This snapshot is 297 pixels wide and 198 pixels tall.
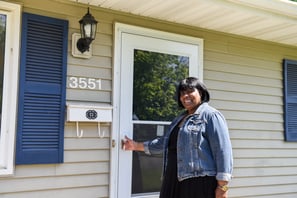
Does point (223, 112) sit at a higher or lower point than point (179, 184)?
higher

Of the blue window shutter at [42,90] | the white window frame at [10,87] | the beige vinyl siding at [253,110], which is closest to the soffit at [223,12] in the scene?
the beige vinyl siding at [253,110]

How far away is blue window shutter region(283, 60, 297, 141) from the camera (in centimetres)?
431

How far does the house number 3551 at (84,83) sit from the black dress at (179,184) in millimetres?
888

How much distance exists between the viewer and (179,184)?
8.06 feet

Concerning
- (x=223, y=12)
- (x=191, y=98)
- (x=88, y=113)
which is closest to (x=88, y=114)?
(x=88, y=113)

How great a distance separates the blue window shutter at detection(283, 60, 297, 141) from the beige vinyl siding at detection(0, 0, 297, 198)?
0.26ft

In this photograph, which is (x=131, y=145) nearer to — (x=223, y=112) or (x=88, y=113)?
(x=88, y=113)

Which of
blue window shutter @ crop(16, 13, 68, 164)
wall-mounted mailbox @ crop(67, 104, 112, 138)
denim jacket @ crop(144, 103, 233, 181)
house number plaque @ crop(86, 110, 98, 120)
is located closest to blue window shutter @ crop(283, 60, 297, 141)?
denim jacket @ crop(144, 103, 233, 181)

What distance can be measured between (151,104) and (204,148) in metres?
1.07

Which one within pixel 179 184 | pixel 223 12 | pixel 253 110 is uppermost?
pixel 223 12

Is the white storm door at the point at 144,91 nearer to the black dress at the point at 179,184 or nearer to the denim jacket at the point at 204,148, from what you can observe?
the black dress at the point at 179,184

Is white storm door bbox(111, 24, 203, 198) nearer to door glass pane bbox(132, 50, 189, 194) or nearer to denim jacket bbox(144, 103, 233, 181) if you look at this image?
door glass pane bbox(132, 50, 189, 194)

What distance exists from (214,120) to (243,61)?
1.86 metres

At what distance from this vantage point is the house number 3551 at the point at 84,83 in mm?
2962
